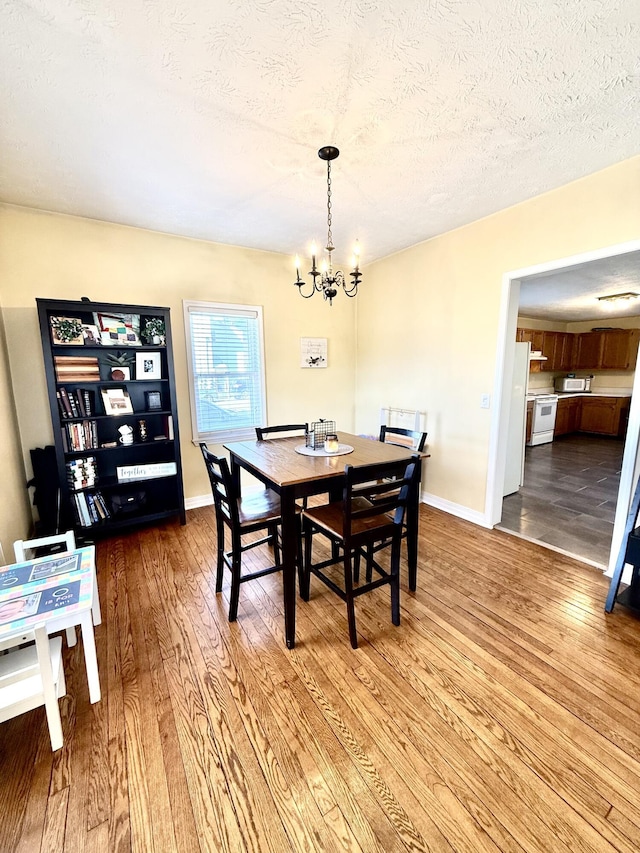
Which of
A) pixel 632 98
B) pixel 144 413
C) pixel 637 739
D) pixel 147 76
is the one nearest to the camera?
pixel 637 739

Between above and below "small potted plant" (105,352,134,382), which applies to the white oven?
below

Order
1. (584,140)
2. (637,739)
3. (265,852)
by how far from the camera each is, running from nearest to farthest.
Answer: (265,852) < (637,739) < (584,140)

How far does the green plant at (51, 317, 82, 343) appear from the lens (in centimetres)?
264

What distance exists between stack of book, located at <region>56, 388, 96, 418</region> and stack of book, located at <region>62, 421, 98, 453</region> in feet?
0.27

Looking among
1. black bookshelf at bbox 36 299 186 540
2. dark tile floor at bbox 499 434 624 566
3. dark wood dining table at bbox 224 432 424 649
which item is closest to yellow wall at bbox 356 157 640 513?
dark tile floor at bbox 499 434 624 566

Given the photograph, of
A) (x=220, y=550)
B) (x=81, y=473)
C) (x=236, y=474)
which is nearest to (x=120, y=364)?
(x=81, y=473)

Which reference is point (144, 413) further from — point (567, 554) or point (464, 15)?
point (567, 554)

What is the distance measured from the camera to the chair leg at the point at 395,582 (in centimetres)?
191

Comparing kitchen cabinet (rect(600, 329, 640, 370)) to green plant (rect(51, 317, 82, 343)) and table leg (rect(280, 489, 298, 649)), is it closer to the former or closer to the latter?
table leg (rect(280, 489, 298, 649))

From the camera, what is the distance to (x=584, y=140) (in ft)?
6.33

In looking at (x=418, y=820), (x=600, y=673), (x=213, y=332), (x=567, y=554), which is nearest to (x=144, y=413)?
(x=213, y=332)

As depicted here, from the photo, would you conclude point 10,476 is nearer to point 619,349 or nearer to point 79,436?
point 79,436

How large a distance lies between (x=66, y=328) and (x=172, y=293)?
1.03 metres

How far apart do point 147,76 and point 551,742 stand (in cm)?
321
